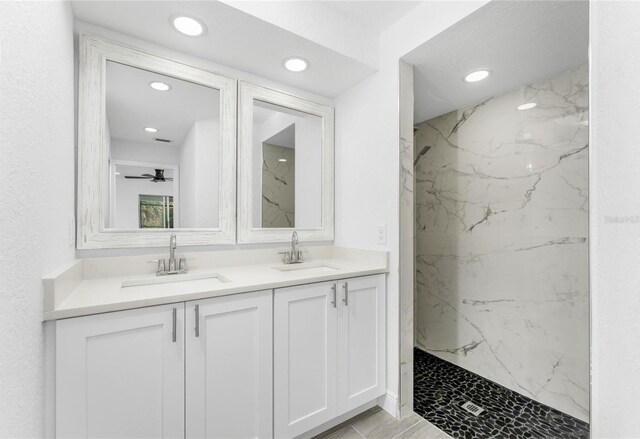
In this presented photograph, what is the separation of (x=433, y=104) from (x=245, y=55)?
155 cm

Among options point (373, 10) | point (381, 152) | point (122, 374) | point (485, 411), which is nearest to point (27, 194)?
point (122, 374)

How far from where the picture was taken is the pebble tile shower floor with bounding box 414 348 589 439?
1.57 m

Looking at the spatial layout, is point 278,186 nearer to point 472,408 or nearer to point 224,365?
point 224,365

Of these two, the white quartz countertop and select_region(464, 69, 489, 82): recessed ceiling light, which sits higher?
select_region(464, 69, 489, 82): recessed ceiling light

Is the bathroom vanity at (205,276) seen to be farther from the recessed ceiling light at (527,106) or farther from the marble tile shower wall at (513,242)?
the recessed ceiling light at (527,106)

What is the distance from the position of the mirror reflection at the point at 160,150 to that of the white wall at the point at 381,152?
94 cm

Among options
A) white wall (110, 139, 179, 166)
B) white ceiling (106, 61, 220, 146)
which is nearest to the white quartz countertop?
white wall (110, 139, 179, 166)

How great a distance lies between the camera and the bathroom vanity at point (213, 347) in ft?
3.17

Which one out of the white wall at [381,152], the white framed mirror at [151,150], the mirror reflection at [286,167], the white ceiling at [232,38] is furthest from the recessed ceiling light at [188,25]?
the white wall at [381,152]

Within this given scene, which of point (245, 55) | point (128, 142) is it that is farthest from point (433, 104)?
point (128, 142)

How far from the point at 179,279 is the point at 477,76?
7.43 ft

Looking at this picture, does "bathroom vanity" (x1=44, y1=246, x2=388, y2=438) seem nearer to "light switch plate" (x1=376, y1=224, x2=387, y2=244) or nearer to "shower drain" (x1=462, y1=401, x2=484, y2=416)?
"light switch plate" (x1=376, y1=224, x2=387, y2=244)

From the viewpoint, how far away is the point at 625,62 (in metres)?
0.58

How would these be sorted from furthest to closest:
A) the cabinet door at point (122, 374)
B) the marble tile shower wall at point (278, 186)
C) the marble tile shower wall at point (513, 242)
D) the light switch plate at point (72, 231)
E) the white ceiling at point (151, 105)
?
the marble tile shower wall at point (278, 186) < the marble tile shower wall at point (513, 242) < the white ceiling at point (151, 105) < the light switch plate at point (72, 231) < the cabinet door at point (122, 374)
